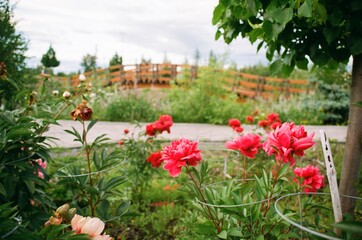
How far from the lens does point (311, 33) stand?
1.75 metres

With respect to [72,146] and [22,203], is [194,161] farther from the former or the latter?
[72,146]

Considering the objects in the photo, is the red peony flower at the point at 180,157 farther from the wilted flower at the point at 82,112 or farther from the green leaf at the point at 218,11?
the green leaf at the point at 218,11

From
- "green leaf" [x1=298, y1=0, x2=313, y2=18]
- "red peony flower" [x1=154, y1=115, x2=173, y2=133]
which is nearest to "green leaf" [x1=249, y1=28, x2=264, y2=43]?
"green leaf" [x1=298, y1=0, x2=313, y2=18]

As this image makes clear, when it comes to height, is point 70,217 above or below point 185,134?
above

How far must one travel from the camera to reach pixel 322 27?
172 cm

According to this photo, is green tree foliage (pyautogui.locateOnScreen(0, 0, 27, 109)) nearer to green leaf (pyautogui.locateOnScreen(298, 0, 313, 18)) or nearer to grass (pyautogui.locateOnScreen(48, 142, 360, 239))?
grass (pyautogui.locateOnScreen(48, 142, 360, 239))

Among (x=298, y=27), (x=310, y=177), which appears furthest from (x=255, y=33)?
(x=310, y=177)

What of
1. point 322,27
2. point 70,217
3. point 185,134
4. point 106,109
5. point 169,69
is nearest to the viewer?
point 70,217

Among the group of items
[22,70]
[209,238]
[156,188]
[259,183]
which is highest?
[22,70]

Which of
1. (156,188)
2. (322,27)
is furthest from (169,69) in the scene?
(322,27)

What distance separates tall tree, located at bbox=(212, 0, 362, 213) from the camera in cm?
143

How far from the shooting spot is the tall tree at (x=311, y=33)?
143 centimetres

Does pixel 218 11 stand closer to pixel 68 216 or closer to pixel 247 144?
pixel 247 144

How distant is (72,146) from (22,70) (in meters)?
1.27
